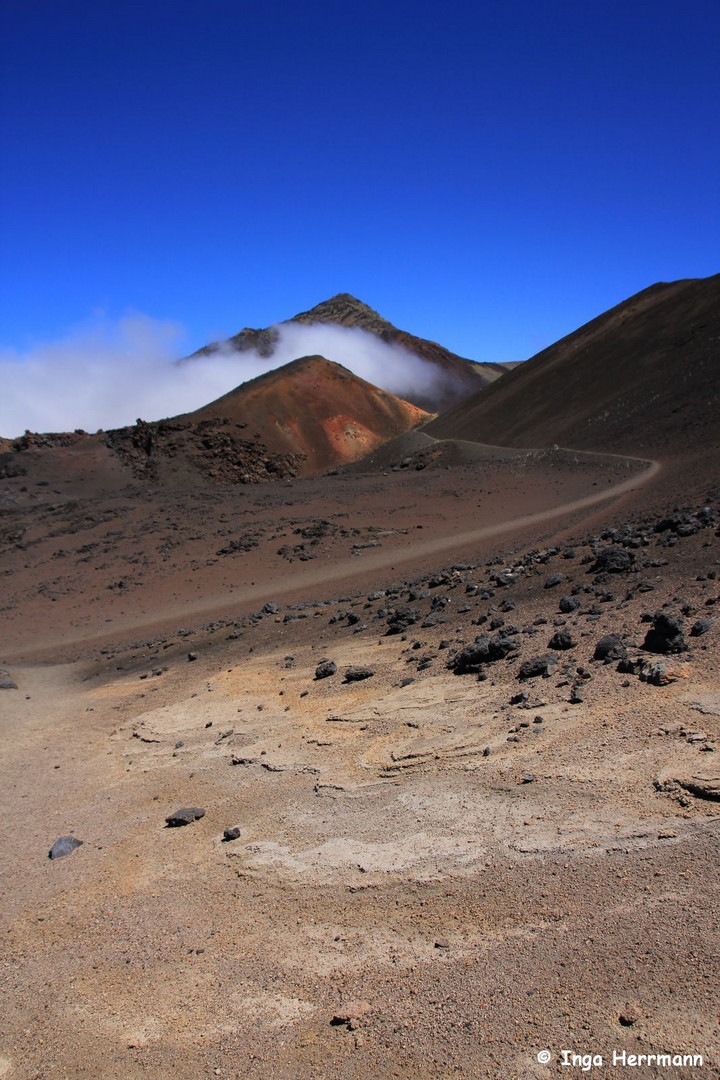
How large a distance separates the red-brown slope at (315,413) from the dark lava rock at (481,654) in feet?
133

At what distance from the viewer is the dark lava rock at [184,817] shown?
6.40 m

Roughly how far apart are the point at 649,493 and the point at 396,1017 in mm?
15787

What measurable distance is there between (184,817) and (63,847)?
1.03 meters

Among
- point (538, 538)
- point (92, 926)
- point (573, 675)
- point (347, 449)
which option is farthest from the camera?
point (347, 449)

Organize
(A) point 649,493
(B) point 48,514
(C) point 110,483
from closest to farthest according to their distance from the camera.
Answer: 1. (A) point 649,493
2. (B) point 48,514
3. (C) point 110,483

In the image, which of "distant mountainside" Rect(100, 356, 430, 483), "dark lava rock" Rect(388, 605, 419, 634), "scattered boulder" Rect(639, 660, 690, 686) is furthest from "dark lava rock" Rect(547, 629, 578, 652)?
"distant mountainside" Rect(100, 356, 430, 483)

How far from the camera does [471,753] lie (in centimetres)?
630

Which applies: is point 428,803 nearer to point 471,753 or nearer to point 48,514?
point 471,753

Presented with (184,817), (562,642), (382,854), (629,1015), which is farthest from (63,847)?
(562,642)

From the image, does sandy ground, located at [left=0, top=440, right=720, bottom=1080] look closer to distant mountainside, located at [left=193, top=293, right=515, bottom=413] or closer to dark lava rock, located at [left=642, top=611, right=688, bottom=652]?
dark lava rock, located at [left=642, top=611, right=688, bottom=652]

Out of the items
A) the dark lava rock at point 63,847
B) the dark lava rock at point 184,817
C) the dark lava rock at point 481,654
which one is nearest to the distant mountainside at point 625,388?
the dark lava rock at point 481,654

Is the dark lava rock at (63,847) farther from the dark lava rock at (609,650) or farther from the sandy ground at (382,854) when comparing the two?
the dark lava rock at (609,650)

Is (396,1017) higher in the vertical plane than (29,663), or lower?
lower

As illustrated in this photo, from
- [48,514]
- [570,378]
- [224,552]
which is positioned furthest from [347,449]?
[224,552]
